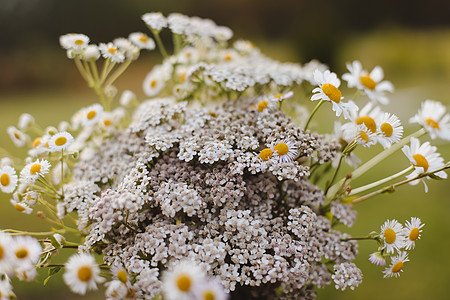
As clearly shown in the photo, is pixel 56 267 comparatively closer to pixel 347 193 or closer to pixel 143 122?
pixel 143 122

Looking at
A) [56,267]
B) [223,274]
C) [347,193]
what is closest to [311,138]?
[347,193]

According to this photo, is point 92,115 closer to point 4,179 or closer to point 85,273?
point 4,179

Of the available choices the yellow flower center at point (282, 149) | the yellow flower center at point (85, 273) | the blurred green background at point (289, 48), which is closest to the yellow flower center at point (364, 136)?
the yellow flower center at point (282, 149)

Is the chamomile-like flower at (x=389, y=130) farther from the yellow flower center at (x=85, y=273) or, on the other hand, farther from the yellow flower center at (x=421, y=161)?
the yellow flower center at (x=85, y=273)

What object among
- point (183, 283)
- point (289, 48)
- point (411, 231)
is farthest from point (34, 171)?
point (289, 48)

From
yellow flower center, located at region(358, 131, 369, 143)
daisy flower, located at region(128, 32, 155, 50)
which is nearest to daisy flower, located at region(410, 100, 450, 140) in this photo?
yellow flower center, located at region(358, 131, 369, 143)

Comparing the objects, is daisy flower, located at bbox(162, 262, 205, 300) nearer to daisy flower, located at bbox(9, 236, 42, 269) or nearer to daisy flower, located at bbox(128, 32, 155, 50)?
daisy flower, located at bbox(9, 236, 42, 269)
